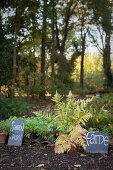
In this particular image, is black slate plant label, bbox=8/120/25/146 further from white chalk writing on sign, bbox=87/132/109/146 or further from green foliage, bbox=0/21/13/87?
green foliage, bbox=0/21/13/87

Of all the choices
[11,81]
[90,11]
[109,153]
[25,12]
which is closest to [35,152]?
[109,153]

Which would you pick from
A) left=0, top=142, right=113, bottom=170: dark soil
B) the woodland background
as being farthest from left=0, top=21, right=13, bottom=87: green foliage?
left=0, top=142, right=113, bottom=170: dark soil

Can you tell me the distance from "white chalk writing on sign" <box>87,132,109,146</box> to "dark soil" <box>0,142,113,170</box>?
20 centimetres

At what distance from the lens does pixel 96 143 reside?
11.4ft

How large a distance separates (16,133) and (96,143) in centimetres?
165

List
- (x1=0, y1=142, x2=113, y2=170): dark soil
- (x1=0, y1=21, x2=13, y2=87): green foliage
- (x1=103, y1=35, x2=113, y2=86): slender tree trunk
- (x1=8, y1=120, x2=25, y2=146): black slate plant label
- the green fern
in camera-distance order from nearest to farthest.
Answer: (x1=0, y1=142, x2=113, y2=170): dark soil, the green fern, (x1=8, y1=120, x2=25, y2=146): black slate plant label, (x1=0, y1=21, x2=13, y2=87): green foliage, (x1=103, y1=35, x2=113, y2=86): slender tree trunk

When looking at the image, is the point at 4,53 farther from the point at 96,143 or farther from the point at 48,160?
the point at 48,160

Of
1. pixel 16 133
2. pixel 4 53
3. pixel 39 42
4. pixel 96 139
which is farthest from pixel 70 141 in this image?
pixel 39 42

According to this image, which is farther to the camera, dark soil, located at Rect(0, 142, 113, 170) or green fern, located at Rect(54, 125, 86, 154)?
green fern, located at Rect(54, 125, 86, 154)

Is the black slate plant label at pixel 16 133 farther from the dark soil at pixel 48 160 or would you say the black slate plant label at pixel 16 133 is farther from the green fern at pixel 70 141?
the green fern at pixel 70 141

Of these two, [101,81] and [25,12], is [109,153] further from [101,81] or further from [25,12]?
[101,81]

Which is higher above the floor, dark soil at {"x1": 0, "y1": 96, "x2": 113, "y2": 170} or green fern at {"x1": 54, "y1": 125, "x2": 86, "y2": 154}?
green fern at {"x1": 54, "y1": 125, "x2": 86, "y2": 154}

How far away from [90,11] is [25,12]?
9345 mm

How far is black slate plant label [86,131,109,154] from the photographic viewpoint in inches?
136
